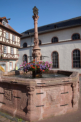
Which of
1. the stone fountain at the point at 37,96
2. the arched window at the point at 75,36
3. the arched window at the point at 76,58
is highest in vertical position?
the arched window at the point at 75,36

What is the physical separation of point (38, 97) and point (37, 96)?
0.05 meters

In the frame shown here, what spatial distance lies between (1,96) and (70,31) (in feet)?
53.9

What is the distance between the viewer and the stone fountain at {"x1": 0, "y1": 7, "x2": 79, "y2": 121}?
338 centimetres

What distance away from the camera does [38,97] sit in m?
3.45

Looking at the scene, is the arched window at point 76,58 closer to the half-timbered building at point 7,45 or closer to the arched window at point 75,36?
the arched window at point 75,36

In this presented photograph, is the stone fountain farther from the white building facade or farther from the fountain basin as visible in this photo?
the white building facade

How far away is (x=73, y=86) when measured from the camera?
3.84 m

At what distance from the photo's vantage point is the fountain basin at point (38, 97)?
3379 millimetres

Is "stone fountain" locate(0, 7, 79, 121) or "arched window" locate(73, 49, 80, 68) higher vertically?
"arched window" locate(73, 49, 80, 68)

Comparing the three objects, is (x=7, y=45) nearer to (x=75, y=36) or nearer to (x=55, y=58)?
(x=55, y=58)

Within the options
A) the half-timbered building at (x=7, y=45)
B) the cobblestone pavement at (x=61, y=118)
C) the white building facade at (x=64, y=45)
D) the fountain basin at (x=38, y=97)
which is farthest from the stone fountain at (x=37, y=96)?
the half-timbered building at (x=7, y=45)

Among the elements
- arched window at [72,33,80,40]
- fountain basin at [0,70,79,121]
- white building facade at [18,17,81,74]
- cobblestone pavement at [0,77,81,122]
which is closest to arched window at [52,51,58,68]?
white building facade at [18,17,81,74]

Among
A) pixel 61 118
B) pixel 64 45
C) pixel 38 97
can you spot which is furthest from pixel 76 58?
pixel 38 97

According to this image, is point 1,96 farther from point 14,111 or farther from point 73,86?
point 73,86
